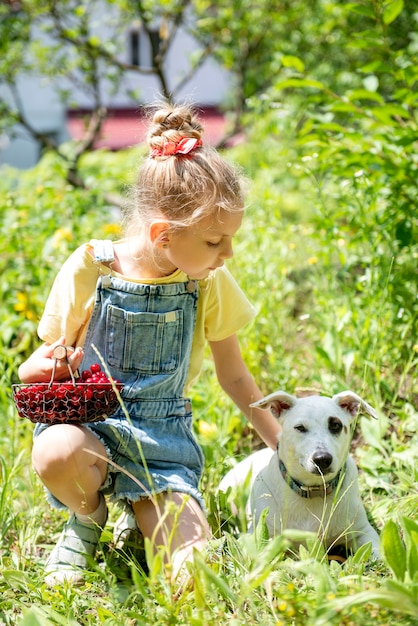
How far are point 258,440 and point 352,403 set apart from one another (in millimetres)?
783

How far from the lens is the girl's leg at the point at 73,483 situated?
1.96 metres

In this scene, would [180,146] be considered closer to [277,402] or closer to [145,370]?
[145,370]

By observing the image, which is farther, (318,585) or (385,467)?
(385,467)

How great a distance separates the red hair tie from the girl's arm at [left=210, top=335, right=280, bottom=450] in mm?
671

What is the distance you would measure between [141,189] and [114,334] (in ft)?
1.52

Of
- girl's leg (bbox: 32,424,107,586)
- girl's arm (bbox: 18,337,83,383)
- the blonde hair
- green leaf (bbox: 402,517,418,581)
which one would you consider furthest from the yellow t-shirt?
green leaf (bbox: 402,517,418,581)

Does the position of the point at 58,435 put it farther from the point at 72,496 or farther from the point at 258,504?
the point at 258,504

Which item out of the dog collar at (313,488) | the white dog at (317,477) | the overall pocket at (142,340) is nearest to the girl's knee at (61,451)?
the overall pocket at (142,340)

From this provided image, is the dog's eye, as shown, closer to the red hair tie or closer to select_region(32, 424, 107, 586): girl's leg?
select_region(32, 424, 107, 586): girl's leg

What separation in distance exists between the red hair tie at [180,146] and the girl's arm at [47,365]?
0.65m

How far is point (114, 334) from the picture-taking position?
2.19 meters

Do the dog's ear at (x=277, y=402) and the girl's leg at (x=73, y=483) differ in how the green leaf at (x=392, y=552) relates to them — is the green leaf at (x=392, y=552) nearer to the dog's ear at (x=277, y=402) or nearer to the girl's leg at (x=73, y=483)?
the dog's ear at (x=277, y=402)

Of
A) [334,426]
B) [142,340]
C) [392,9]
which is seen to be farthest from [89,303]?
[392,9]

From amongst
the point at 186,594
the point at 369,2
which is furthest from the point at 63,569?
the point at 369,2
